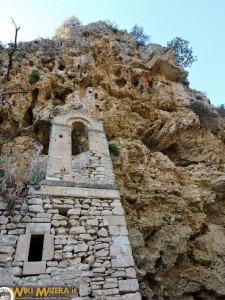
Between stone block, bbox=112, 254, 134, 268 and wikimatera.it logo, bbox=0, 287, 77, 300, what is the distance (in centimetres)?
80

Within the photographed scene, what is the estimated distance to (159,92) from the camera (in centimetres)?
1276

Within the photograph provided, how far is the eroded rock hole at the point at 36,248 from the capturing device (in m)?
4.95

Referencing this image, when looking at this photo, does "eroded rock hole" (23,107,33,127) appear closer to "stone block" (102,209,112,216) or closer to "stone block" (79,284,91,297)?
"stone block" (102,209,112,216)

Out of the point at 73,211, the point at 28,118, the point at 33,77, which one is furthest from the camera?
the point at 33,77

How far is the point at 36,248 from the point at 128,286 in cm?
194

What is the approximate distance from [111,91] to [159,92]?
2.64 metres

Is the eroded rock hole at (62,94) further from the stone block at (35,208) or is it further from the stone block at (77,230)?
the stone block at (77,230)

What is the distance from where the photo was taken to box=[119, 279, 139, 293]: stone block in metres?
4.24

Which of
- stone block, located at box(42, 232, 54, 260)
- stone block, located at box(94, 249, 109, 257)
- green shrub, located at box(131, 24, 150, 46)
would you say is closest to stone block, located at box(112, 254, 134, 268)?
stone block, located at box(94, 249, 109, 257)

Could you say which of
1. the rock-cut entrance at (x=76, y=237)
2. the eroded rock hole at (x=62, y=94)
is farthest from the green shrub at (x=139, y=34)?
the rock-cut entrance at (x=76, y=237)

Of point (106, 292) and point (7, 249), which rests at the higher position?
point (7, 249)

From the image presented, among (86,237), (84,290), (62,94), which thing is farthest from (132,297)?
(62,94)

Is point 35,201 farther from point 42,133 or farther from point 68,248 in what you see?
point 42,133

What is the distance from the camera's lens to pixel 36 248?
5.08m
